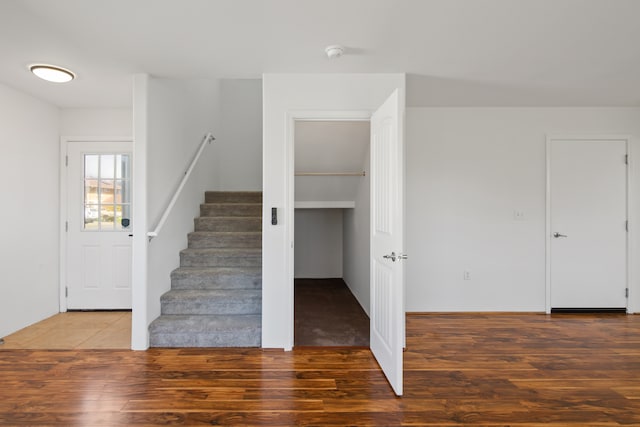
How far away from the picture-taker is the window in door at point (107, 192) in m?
4.03

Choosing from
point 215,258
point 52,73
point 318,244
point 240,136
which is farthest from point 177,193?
point 318,244

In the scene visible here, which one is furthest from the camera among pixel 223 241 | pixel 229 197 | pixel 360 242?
pixel 229 197

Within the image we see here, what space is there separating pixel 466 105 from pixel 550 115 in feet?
3.40

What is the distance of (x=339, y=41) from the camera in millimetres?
2357

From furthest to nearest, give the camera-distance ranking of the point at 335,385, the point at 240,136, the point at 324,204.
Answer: the point at 240,136 < the point at 324,204 < the point at 335,385

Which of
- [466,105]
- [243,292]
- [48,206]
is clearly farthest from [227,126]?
[466,105]

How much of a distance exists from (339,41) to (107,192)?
3312 millimetres

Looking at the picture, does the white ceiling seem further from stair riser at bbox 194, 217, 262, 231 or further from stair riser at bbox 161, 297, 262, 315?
stair riser at bbox 161, 297, 262, 315

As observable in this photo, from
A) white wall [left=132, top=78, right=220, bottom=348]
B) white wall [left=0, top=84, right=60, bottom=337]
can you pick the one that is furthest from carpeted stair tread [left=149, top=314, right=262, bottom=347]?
white wall [left=0, top=84, right=60, bottom=337]

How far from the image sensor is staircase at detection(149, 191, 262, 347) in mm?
2963

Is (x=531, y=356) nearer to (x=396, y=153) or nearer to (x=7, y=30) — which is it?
(x=396, y=153)

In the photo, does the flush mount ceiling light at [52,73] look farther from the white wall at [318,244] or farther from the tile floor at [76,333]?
the white wall at [318,244]

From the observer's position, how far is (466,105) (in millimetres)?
3838

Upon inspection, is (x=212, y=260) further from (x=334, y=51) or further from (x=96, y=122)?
(x=334, y=51)
